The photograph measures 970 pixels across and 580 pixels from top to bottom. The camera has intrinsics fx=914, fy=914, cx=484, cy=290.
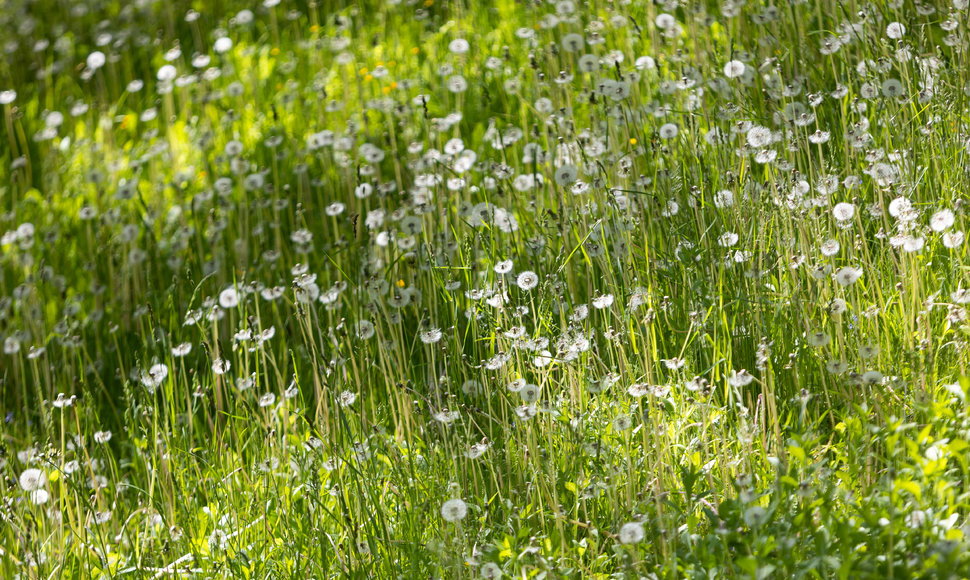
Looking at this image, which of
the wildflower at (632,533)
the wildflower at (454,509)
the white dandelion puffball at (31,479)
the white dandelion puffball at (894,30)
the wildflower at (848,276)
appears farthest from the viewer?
the white dandelion puffball at (894,30)

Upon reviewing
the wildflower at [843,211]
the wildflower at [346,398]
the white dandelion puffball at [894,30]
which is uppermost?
the white dandelion puffball at [894,30]

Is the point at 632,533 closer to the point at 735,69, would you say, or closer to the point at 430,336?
the point at 430,336

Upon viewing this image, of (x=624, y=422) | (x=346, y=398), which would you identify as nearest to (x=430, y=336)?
(x=346, y=398)

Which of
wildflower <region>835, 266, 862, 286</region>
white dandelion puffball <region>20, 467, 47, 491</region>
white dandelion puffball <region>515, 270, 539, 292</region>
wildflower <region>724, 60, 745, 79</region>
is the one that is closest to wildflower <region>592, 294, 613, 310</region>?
white dandelion puffball <region>515, 270, 539, 292</region>

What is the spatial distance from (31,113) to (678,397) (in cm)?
496

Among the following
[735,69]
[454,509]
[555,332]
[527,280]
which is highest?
[735,69]

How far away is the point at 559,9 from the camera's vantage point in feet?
13.7

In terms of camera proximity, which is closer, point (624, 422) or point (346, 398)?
point (624, 422)

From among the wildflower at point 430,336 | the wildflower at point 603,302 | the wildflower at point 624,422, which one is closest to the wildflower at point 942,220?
the wildflower at point 603,302

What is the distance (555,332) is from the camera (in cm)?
278

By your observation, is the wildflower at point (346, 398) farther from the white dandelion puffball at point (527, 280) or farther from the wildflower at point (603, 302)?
the wildflower at point (603, 302)

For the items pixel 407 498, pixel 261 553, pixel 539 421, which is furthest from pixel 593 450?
pixel 261 553

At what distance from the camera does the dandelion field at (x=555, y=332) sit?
78.9 inches

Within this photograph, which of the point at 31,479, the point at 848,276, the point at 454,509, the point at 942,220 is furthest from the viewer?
the point at 31,479
